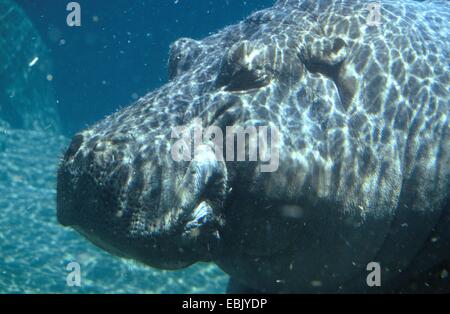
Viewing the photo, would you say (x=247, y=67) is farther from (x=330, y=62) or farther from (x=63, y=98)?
(x=63, y=98)

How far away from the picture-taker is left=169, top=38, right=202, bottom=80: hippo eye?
259 inches

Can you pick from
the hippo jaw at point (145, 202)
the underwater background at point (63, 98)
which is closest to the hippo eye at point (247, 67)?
the hippo jaw at point (145, 202)

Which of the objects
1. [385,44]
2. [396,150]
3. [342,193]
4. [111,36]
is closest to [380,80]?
[385,44]

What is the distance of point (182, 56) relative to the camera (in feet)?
21.9

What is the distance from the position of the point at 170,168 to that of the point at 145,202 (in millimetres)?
438

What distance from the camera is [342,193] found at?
5.11m

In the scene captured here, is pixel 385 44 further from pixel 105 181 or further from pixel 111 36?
pixel 111 36

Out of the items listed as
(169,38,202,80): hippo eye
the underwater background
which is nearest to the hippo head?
the underwater background

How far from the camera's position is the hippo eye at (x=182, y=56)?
659 cm

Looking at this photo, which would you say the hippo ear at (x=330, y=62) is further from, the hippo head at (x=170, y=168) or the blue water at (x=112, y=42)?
the blue water at (x=112, y=42)

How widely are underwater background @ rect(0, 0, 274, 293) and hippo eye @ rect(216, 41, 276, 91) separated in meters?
2.22

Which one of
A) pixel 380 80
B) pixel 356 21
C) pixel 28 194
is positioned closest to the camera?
pixel 380 80

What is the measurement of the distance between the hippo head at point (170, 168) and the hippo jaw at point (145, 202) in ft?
0.03
